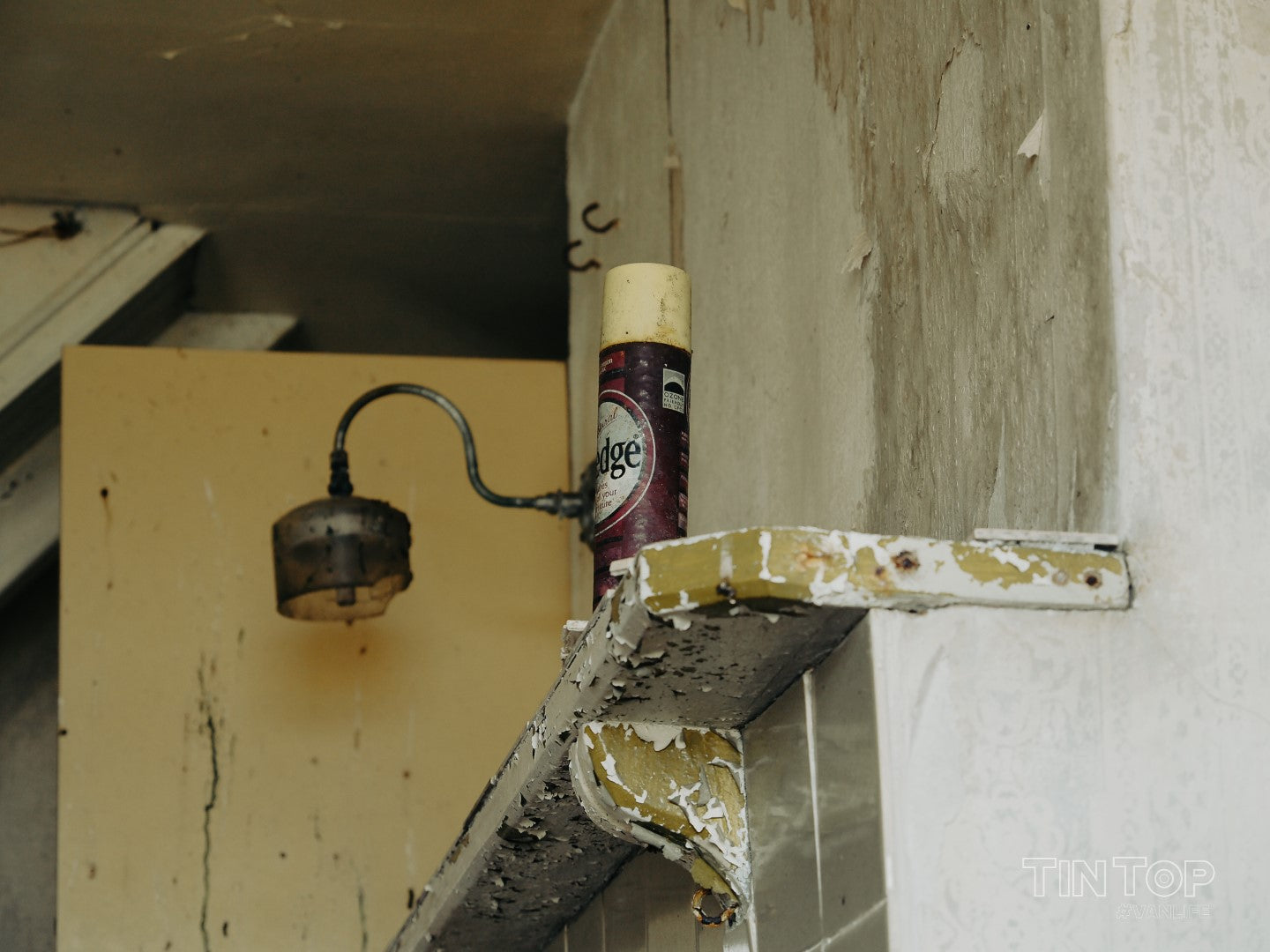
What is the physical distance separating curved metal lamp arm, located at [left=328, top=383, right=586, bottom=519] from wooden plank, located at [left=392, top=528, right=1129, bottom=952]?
1.18 meters

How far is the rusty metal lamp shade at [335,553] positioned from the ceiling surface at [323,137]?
2.54 feet

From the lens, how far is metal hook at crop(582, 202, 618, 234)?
2197 millimetres

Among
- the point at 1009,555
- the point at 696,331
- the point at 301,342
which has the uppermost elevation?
the point at 301,342

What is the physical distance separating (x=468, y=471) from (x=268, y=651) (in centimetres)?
46

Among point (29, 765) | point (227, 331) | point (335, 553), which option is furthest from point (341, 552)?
point (29, 765)

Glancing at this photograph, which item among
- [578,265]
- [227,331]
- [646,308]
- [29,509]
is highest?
[227,331]

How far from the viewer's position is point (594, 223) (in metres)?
2.35

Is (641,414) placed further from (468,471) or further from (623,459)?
(468,471)

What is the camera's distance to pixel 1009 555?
0.69 metres

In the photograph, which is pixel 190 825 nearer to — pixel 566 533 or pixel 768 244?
pixel 566 533

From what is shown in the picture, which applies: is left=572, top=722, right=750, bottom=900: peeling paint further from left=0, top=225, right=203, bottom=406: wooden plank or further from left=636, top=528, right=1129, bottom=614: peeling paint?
left=0, top=225, right=203, bottom=406: wooden plank

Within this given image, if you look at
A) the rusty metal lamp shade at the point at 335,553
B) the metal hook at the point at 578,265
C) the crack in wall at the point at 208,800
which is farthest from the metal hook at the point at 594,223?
the crack in wall at the point at 208,800

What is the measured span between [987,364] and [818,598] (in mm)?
291

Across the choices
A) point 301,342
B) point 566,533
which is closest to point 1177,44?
point 566,533
